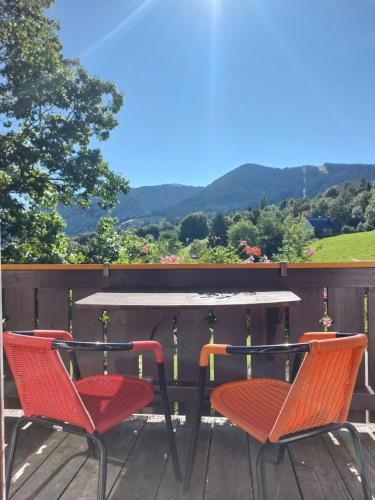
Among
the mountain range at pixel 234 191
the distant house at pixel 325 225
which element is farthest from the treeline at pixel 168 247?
the distant house at pixel 325 225

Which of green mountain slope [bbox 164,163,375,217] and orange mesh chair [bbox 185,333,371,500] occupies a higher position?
green mountain slope [bbox 164,163,375,217]

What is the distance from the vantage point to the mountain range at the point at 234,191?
12383mm

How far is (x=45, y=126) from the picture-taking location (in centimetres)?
1055

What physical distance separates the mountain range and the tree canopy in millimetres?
744

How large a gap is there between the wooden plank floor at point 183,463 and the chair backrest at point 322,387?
54cm

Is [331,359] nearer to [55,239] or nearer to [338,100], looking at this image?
[55,239]

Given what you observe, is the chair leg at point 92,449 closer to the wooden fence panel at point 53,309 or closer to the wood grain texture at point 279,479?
the wooden fence panel at point 53,309

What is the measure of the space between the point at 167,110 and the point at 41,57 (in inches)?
210

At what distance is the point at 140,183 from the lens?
1284cm

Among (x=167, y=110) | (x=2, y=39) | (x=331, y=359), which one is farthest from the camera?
(x=167, y=110)

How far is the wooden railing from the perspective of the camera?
7.53 ft

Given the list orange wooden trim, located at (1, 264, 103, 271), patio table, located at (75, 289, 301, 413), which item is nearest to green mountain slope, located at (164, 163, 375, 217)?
orange wooden trim, located at (1, 264, 103, 271)

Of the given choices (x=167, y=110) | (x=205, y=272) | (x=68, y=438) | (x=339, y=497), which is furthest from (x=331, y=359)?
(x=167, y=110)

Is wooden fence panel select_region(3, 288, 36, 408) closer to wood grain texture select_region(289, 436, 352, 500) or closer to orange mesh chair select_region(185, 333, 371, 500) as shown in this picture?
orange mesh chair select_region(185, 333, 371, 500)
